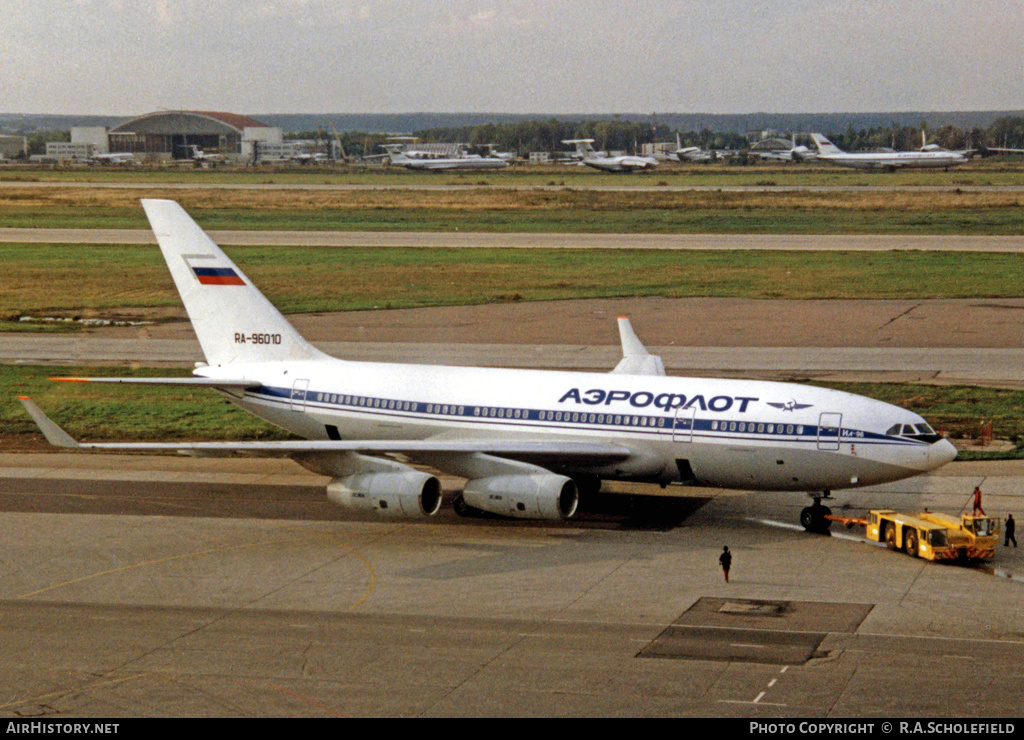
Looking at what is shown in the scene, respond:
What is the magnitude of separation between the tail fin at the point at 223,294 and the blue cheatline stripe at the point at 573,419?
1890mm

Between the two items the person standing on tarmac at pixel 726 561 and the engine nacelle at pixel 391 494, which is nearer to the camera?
the person standing on tarmac at pixel 726 561

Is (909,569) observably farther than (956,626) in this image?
Yes

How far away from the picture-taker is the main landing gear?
4112cm

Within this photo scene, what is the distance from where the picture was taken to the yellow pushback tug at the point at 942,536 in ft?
122

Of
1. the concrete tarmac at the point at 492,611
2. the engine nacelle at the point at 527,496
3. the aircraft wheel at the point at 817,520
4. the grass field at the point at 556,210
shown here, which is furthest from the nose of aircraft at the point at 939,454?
the grass field at the point at 556,210

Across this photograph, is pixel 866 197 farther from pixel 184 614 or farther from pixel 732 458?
pixel 184 614

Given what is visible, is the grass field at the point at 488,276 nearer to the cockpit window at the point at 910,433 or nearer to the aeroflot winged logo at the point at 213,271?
the aeroflot winged logo at the point at 213,271

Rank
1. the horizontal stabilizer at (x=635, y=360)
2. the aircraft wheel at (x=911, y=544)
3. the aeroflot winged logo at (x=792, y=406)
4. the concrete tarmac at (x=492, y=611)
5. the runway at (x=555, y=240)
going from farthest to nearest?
the runway at (x=555, y=240), the horizontal stabilizer at (x=635, y=360), the aeroflot winged logo at (x=792, y=406), the aircraft wheel at (x=911, y=544), the concrete tarmac at (x=492, y=611)

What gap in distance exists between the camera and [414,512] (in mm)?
39469

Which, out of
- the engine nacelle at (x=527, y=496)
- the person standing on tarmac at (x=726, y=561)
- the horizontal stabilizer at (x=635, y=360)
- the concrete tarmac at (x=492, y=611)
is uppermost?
the horizontal stabilizer at (x=635, y=360)

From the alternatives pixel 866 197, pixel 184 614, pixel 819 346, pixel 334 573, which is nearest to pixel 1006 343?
pixel 819 346

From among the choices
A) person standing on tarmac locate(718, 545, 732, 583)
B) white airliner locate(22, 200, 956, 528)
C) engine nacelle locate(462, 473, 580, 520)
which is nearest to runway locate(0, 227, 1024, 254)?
white airliner locate(22, 200, 956, 528)

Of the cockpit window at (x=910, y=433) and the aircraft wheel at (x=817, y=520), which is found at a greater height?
the cockpit window at (x=910, y=433)

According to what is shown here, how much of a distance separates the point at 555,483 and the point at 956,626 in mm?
12539
